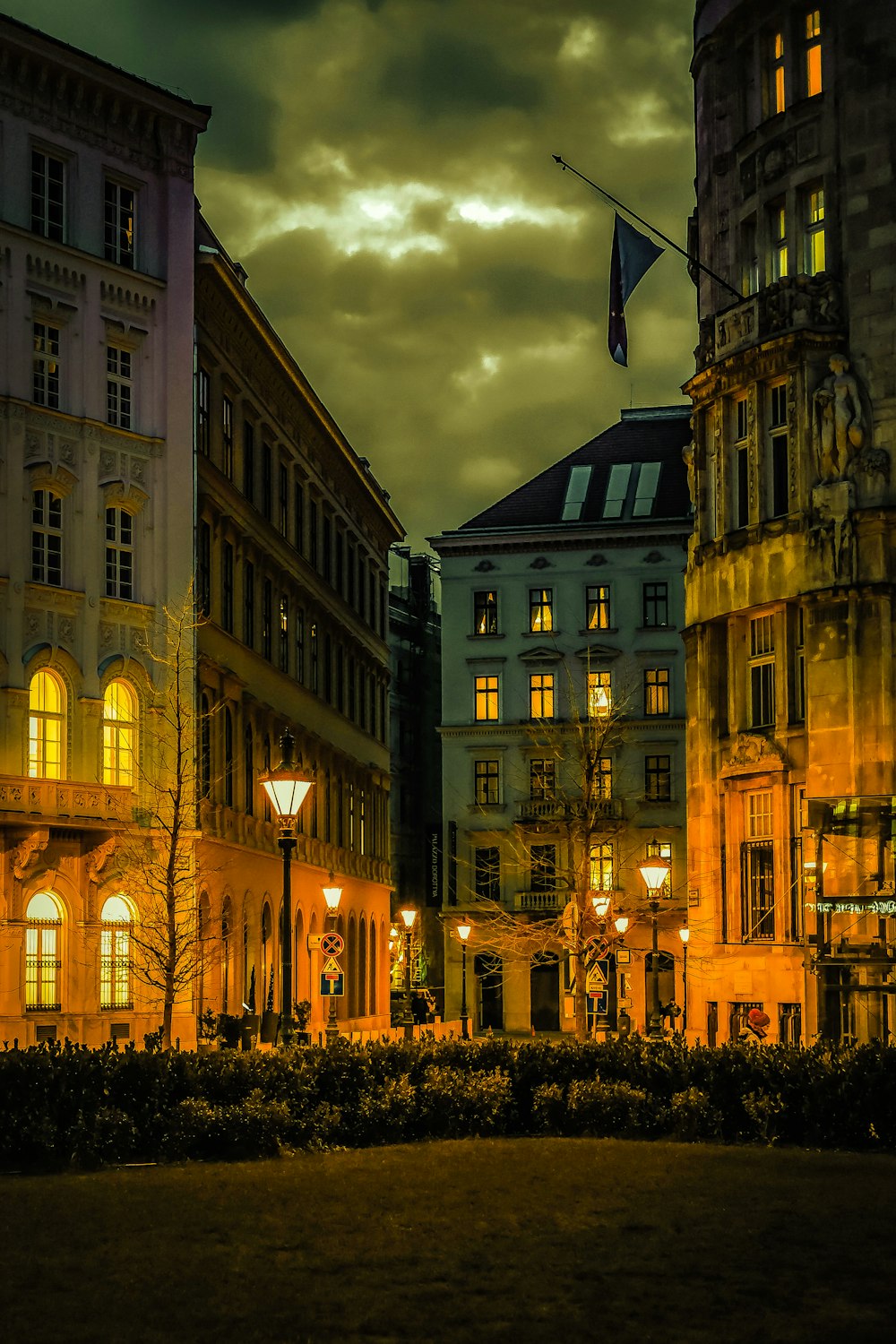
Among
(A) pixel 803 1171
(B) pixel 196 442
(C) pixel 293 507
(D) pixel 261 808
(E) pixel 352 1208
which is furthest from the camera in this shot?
(C) pixel 293 507

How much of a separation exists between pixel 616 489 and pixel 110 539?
4723 centimetres

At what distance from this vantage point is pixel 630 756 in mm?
87875

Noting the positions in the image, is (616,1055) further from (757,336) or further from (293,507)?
(293,507)

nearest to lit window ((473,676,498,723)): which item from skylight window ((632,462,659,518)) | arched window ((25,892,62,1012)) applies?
skylight window ((632,462,659,518))

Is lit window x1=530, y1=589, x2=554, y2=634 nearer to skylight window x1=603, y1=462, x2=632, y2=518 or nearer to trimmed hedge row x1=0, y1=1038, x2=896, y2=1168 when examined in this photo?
skylight window x1=603, y1=462, x2=632, y2=518

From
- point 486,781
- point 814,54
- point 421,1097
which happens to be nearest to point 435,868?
point 486,781

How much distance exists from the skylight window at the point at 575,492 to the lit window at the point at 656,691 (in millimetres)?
7988

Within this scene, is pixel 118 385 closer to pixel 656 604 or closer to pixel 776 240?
pixel 776 240

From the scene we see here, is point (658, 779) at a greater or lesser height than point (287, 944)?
greater

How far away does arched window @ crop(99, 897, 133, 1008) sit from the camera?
45.8 m

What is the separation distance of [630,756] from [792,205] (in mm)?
45695

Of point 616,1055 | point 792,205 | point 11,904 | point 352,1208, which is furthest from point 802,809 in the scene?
point 352,1208

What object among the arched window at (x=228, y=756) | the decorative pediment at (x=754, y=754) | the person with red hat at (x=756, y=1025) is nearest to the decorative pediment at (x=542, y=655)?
the arched window at (x=228, y=756)

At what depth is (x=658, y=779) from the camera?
87.4 m
